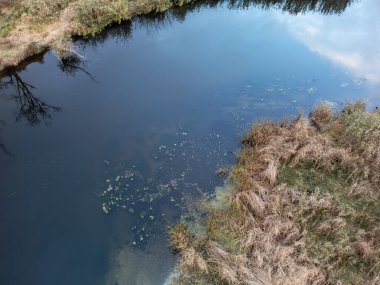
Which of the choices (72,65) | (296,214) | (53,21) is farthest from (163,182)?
(53,21)

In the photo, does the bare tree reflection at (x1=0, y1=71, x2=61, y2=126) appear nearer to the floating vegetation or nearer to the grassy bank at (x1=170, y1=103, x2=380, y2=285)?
the floating vegetation

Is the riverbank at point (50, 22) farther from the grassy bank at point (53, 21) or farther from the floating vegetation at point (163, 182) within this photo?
the floating vegetation at point (163, 182)

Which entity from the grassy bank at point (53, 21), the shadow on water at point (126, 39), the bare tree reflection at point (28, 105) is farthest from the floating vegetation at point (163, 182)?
the grassy bank at point (53, 21)

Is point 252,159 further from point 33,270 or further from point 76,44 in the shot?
point 76,44

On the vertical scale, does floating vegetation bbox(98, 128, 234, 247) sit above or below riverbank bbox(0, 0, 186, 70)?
below

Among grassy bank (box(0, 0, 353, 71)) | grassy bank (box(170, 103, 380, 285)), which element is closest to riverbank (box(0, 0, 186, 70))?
grassy bank (box(0, 0, 353, 71))

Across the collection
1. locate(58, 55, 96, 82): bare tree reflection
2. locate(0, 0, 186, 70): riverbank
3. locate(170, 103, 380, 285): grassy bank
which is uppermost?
locate(0, 0, 186, 70): riverbank

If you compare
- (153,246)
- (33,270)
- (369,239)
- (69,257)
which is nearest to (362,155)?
(369,239)
